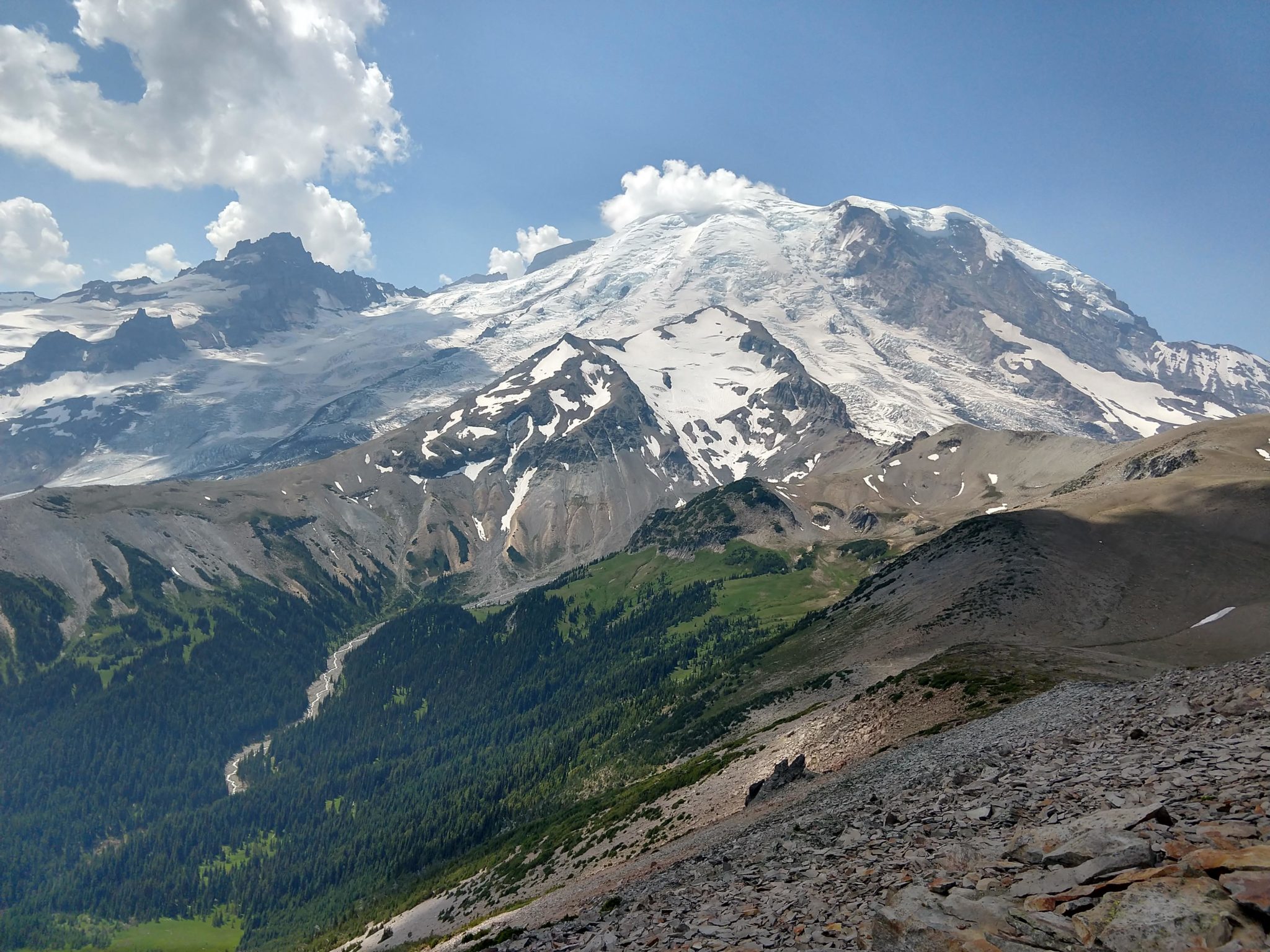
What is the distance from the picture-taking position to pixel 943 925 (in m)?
18.9

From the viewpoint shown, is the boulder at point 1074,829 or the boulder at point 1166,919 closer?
the boulder at point 1166,919

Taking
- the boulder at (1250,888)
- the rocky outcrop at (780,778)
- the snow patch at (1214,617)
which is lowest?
the snow patch at (1214,617)

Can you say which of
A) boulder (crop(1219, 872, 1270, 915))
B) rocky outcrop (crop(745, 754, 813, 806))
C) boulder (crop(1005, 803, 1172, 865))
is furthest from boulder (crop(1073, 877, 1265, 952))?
rocky outcrop (crop(745, 754, 813, 806))

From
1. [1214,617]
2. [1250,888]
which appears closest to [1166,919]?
[1250,888]

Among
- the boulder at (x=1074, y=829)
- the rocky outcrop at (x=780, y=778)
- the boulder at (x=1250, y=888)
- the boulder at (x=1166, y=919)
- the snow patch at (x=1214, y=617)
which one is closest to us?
the boulder at (x=1250, y=888)

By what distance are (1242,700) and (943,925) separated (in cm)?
2218

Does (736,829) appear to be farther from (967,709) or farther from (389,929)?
(389,929)

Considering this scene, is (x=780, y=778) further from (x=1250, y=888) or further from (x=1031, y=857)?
(x=1250, y=888)

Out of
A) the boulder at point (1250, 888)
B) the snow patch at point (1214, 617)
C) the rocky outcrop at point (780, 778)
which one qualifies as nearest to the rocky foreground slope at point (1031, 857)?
the boulder at point (1250, 888)

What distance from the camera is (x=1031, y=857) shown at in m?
21.9

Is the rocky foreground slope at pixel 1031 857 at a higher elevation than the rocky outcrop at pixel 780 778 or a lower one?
higher

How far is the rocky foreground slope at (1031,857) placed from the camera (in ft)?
54.8

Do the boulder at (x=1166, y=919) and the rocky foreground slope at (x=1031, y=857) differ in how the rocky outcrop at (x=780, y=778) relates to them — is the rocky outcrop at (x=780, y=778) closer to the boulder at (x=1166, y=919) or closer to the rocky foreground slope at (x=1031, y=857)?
the rocky foreground slope at (x=1031, y=857)

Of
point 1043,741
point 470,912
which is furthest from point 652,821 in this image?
point 1043,741
